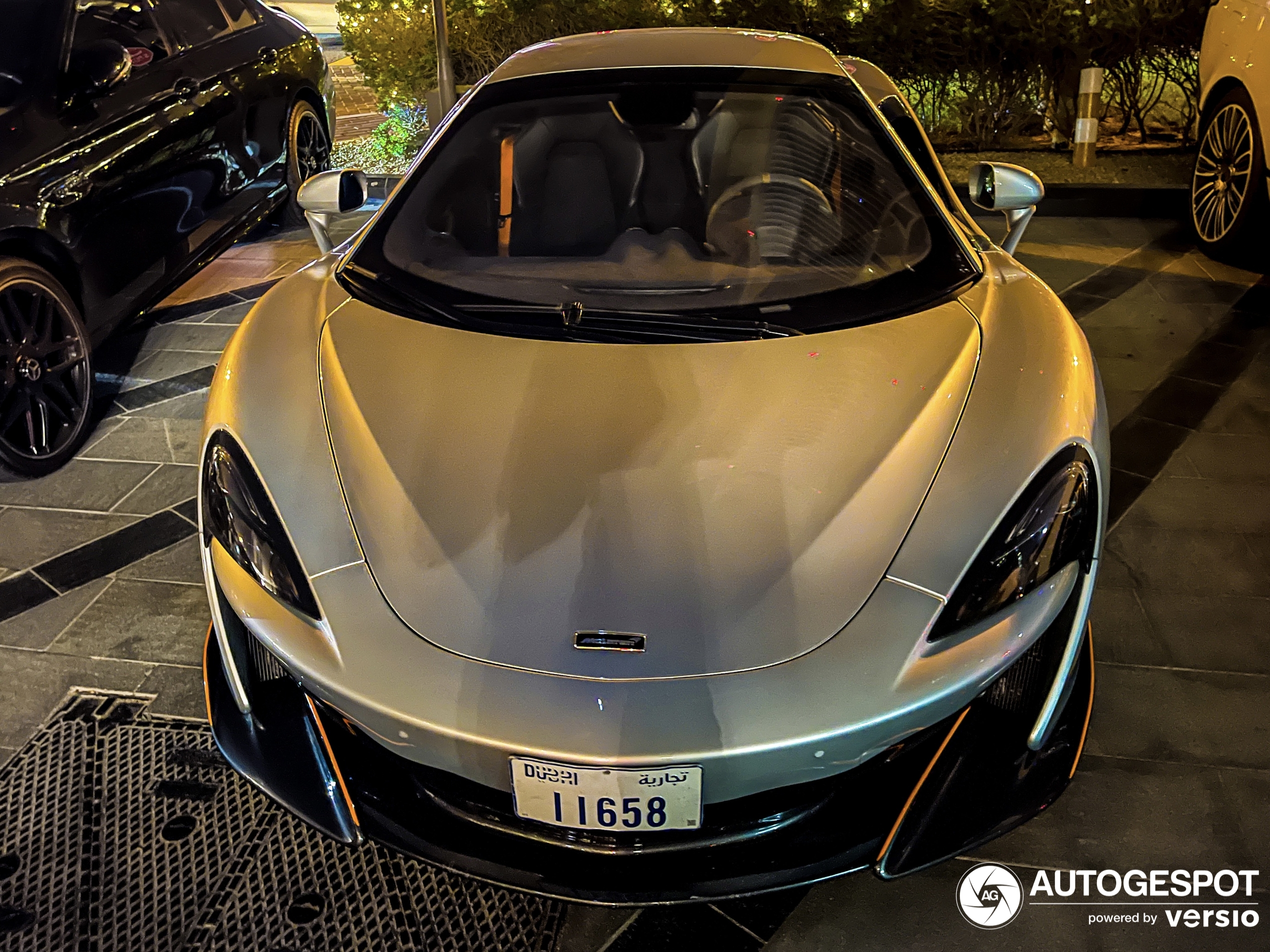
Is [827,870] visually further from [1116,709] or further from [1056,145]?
[1056,145]

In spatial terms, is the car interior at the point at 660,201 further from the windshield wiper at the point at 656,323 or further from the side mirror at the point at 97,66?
the side mirror at the point at 97,66

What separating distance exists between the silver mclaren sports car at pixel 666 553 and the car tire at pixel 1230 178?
3.41 m

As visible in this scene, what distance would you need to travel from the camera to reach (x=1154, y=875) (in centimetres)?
188

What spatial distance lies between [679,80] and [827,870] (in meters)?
1.92

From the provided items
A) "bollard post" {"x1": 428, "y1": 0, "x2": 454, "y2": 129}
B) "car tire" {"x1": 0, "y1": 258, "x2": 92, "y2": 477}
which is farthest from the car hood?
"bollard post" {"x1": 428, "y1": 0, "x2": 454, "y2": 129}

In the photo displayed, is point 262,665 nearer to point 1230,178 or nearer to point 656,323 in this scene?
point 656,323

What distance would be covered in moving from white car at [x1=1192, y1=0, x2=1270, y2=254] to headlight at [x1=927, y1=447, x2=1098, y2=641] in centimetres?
398

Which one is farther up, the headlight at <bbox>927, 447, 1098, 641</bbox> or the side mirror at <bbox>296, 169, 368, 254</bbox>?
the side mirror at <bbox>296, 169, 368, 254</bbox>

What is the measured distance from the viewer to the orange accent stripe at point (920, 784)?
5.08ft

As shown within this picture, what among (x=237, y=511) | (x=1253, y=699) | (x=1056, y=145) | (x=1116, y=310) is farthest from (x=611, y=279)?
(x=1056, y=145)

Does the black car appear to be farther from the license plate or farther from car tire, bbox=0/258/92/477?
the license plate

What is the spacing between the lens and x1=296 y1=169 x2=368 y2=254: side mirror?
9.21 feet

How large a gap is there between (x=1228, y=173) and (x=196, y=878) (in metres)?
5.56

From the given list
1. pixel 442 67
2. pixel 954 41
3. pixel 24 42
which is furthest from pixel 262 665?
pixel 954 41
